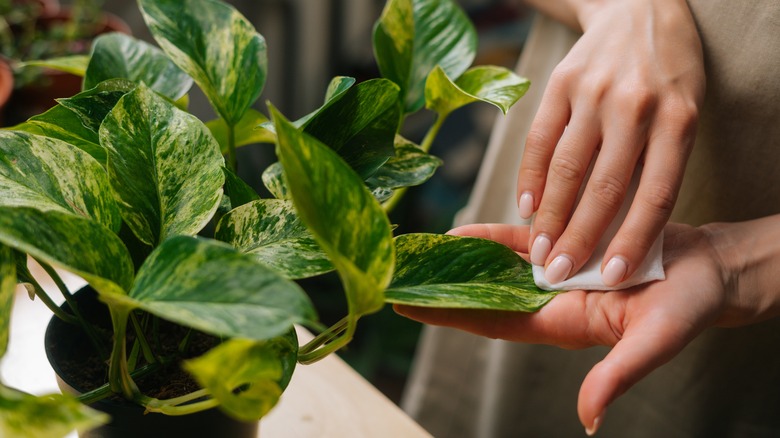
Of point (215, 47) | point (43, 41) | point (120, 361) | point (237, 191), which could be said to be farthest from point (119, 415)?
point (43, 41)

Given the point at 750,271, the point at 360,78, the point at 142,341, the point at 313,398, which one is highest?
the point at 142,341

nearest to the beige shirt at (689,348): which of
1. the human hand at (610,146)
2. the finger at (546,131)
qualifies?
the human hand at (610,146)

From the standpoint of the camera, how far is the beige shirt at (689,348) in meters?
0.56

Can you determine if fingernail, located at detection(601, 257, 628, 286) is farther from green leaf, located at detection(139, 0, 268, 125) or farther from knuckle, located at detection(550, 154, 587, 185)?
green leaf, located at detection(139, 0, 268, 125)

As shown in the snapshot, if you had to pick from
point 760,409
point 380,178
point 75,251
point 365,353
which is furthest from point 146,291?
point 365,353

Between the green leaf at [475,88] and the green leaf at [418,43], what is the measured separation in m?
0.02

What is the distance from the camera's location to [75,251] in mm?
291

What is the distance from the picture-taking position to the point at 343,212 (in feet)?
0.99

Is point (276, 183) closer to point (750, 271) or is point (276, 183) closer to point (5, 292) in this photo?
point (5, 292)

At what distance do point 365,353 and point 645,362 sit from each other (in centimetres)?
97

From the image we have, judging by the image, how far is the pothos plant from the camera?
268 mm

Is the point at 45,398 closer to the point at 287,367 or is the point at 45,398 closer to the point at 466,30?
the point at 287,367

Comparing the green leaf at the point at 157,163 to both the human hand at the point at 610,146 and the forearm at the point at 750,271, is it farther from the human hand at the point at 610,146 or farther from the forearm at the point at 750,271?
the forearm at the point at 750,271

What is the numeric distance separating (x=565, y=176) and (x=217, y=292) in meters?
0.30
